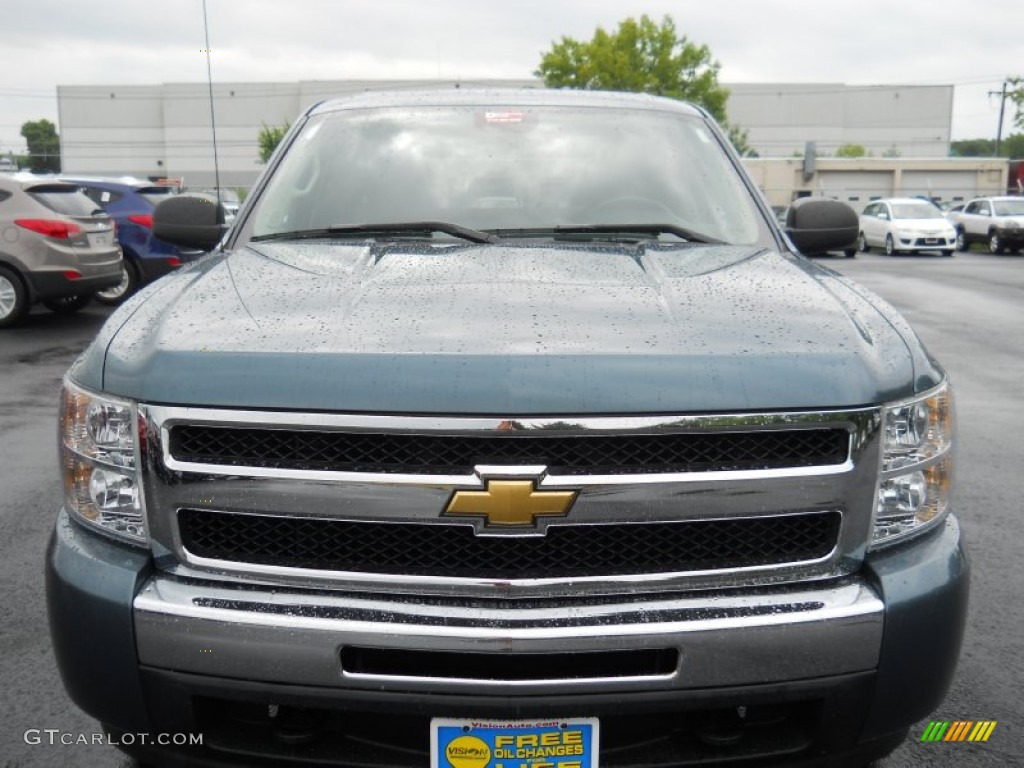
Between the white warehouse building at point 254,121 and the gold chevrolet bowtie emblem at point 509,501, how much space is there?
8535 centimetres

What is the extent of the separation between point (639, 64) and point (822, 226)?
6197 cm

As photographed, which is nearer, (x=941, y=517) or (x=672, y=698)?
(x=672, y=698)

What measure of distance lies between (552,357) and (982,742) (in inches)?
75.1

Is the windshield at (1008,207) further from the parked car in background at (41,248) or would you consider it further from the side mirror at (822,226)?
the side mirror at (822,226)

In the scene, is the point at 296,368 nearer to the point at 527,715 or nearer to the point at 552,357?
the point at 552,357

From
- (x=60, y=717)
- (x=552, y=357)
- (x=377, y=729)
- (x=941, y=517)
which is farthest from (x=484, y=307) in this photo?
(x=60, y=717)

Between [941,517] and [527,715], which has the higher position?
[941,517]

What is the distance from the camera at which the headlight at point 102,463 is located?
210 cm

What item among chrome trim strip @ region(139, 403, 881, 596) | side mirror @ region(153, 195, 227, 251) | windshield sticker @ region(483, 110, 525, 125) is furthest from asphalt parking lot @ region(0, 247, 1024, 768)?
windshield sticker @ region(483, 110, 525, 125)

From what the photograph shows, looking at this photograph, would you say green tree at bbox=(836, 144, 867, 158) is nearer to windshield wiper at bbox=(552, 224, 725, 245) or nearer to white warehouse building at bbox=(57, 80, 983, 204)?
white warehouse building at bbox=(57, 80, 983, 204)

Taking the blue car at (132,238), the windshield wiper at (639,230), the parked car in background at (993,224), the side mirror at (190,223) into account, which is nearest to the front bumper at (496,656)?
the windshield wiper at (639,230)

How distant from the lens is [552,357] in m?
2.02

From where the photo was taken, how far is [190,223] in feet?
12.4

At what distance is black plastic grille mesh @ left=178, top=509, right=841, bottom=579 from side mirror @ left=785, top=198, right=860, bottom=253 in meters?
1.90
